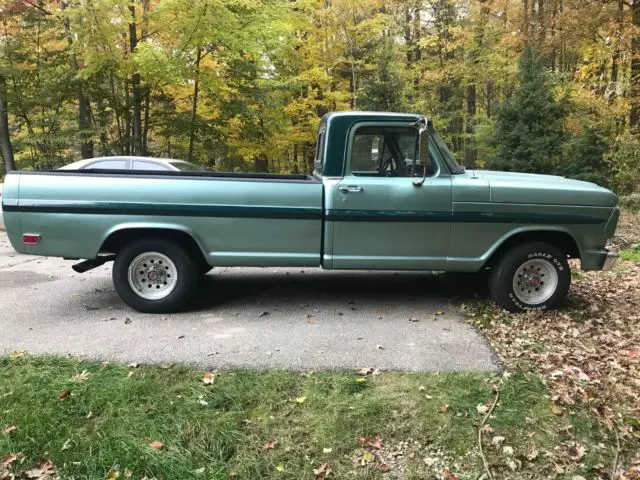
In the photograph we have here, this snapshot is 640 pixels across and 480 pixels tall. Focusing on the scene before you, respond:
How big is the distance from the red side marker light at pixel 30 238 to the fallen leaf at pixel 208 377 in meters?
2.50

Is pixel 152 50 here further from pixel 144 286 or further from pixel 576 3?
pixel 576 3

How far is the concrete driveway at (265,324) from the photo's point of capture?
415cm

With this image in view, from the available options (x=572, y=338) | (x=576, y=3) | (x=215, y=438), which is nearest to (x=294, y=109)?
(x=576, y=3)

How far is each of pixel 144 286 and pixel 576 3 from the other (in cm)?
1467

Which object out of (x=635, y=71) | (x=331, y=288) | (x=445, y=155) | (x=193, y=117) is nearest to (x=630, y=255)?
(x=445, y=155)

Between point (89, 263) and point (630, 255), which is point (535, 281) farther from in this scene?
point (89, 263)

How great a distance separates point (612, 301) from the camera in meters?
5.81

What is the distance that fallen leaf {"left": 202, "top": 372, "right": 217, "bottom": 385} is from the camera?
12.0 ft

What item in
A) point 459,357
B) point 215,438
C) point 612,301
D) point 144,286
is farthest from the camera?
point 612,301

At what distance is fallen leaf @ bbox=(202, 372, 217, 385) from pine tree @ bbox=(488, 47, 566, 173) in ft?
44.3

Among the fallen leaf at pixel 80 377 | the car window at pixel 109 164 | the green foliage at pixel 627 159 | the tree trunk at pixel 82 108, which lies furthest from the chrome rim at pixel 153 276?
the green foliage at pixel 627 159

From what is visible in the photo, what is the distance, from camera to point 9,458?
2.81 m

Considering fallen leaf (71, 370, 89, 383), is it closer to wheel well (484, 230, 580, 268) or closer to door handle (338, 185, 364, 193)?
door handle (338, 185, 364, 193)

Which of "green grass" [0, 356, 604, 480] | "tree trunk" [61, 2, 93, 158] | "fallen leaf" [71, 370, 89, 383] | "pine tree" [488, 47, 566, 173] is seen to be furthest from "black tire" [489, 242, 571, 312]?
"tree trunk" [61, 2, 93, 158]
